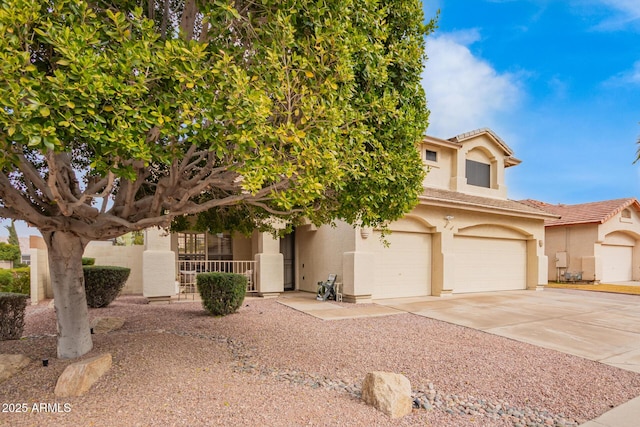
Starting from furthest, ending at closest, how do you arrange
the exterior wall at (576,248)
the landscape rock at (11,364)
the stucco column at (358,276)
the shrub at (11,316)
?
the exterior wall at (576,248) → the stucco column at (358,276) → the shrub at (11,316) → the landscape rock at (11,364)

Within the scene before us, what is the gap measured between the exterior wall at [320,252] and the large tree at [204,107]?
5889 mm

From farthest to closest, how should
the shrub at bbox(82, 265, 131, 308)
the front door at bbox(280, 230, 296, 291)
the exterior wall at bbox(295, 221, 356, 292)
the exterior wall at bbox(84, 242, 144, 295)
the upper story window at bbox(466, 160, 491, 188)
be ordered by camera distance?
the upper story window at bbox(466, 160, 491, 188), the front door at bbox(280, 230, 296, 291), the exterior wall at bbox(84, 242, 144, 295), the exterior wall at bbox(295, 221, 356, 292), the shrub at bbox(82, 265, 131, 308)

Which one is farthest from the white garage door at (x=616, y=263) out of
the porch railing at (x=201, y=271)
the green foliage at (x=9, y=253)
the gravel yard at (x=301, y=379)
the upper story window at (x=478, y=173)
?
the green foliage at (x=9, y=253)

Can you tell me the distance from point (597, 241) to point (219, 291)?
21864 mm

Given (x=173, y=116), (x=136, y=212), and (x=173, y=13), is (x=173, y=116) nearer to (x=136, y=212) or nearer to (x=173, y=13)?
(x=136, y=212)

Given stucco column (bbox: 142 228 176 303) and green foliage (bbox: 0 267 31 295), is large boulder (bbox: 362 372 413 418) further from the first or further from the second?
green foliage (bbox: 0 267 31 295)

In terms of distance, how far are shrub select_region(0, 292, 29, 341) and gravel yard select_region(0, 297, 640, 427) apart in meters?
0.40

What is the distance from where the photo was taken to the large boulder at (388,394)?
3908 millimetres

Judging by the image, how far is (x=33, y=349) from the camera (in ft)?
17.6

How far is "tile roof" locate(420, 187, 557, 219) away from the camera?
12.9 m

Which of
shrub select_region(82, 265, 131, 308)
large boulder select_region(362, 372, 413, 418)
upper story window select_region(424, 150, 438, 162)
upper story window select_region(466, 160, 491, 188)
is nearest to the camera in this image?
large boulder select_region(362, 372, 413, 418)

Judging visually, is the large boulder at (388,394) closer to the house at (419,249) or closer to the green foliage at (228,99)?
the green foliage at (228,99)

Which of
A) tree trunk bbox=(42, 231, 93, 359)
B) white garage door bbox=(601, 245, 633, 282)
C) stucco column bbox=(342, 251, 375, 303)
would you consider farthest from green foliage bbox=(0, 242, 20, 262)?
white garage door bbox=(601, 245, 633, 282)

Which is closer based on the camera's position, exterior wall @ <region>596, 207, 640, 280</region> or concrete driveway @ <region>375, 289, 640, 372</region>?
concrete driveway @ <region>375, 289, 640, 372</region>
